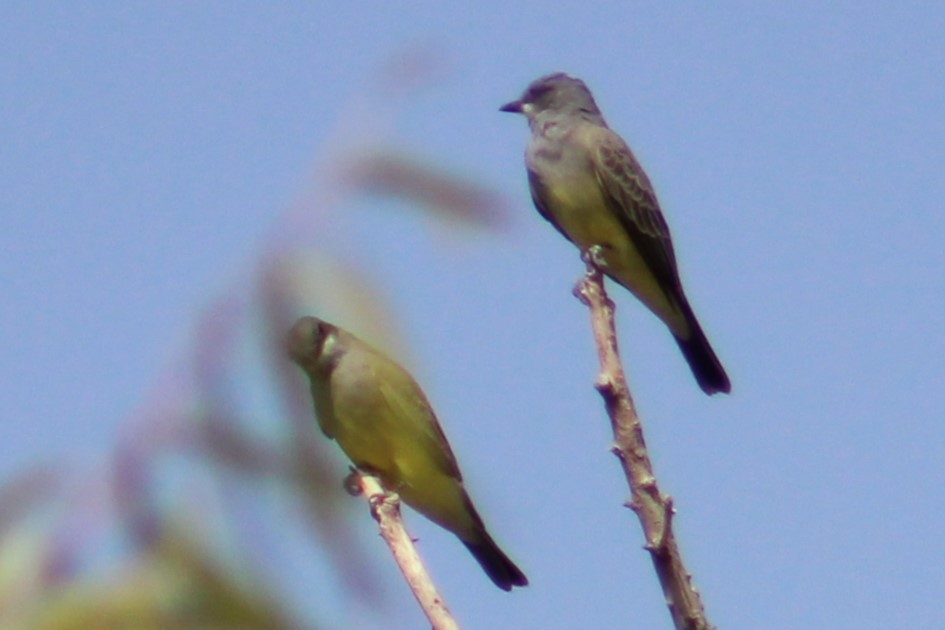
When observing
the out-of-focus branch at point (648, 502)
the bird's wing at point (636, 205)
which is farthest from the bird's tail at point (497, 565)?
the out-of-focus branch at point (648, 502)

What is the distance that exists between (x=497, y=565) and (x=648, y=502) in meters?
2.28

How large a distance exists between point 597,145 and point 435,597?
12.7 feet

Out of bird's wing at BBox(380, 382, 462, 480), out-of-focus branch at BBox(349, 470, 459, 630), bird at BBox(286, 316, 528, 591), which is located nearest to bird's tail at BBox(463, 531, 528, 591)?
bird at BBox(286, 316, 528, 591)

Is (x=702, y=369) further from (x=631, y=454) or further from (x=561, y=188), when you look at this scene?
(x=631, y=454)

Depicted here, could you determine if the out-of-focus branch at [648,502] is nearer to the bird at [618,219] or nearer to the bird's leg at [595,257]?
the bird's leg at [595,257]

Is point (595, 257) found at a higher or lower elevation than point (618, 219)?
lower

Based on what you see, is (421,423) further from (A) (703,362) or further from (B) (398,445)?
(A) (703,362)

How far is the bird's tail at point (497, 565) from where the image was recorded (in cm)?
519

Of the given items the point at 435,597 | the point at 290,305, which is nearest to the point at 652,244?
the point at 435,597

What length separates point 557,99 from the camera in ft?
22.5

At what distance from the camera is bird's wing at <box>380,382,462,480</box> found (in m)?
5.31

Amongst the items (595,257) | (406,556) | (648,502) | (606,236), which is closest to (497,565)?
(595,257)

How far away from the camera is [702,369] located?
6047mm

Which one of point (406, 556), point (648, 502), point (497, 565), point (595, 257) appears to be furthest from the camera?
point (595, 257)
